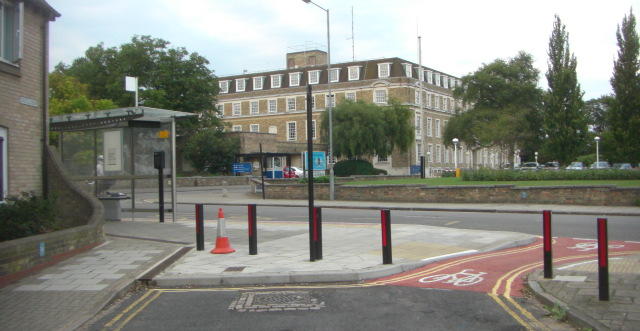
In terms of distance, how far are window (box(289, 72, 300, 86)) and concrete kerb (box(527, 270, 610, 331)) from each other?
229 feet

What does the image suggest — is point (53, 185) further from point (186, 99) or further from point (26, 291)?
point (186, 99)

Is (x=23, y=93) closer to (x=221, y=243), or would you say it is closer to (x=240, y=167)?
(x=221, y=243)

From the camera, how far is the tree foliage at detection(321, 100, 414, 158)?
50.1m

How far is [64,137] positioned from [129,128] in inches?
89.0

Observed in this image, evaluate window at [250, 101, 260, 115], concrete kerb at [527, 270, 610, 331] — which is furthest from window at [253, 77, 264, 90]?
concrete kerb at [527, 270, 610, 331]

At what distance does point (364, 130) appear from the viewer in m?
50.4

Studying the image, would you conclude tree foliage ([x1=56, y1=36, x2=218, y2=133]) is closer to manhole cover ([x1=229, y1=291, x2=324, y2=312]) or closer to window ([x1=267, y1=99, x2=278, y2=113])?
window ([x1=267, y1=99, x2=278, y2=113])

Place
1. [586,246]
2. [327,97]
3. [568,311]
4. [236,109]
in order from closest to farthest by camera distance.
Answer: [568,311]
[586,246]
[327,97]
[236,109]

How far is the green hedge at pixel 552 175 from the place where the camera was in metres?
26.0

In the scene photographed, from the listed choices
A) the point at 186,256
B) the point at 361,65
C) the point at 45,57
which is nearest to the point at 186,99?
the point at 361,65

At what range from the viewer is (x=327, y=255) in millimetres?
10086

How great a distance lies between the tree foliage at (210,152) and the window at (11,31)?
1648 inches

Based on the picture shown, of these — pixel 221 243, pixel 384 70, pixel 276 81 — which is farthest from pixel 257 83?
pixel 221 243

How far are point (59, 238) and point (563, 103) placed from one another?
3658 centimetres
